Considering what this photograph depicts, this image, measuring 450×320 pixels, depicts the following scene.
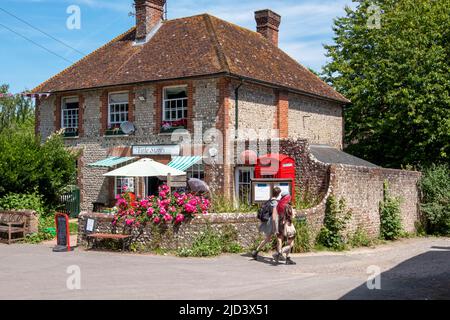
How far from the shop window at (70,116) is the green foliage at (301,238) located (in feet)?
45.9

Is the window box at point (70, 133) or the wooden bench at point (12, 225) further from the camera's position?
the window box at point (70, 133)

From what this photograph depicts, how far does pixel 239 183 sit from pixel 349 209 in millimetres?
5312

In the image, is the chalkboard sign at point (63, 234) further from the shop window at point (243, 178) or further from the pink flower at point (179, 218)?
the shop window at point (243, 178)

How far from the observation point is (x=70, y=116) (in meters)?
26.2

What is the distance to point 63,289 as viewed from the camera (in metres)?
10.1

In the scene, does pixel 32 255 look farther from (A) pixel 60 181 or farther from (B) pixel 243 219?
(A) pixel 60 181

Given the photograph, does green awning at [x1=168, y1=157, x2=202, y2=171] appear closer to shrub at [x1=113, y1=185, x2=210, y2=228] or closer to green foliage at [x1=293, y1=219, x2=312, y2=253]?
shrub at [x1=113, y1=185, x2=210, y2=228]

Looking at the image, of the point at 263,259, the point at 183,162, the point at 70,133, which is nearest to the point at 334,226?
the point at 263,259

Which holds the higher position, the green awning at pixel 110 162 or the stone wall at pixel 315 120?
the stone wall at pixel 315 120

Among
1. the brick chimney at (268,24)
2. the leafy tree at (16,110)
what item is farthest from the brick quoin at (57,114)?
the leafy tree at (16,110)

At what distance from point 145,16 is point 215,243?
585 inches

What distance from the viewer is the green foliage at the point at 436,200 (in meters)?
21.3

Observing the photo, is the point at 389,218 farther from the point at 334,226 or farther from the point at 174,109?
the point at 174,109
